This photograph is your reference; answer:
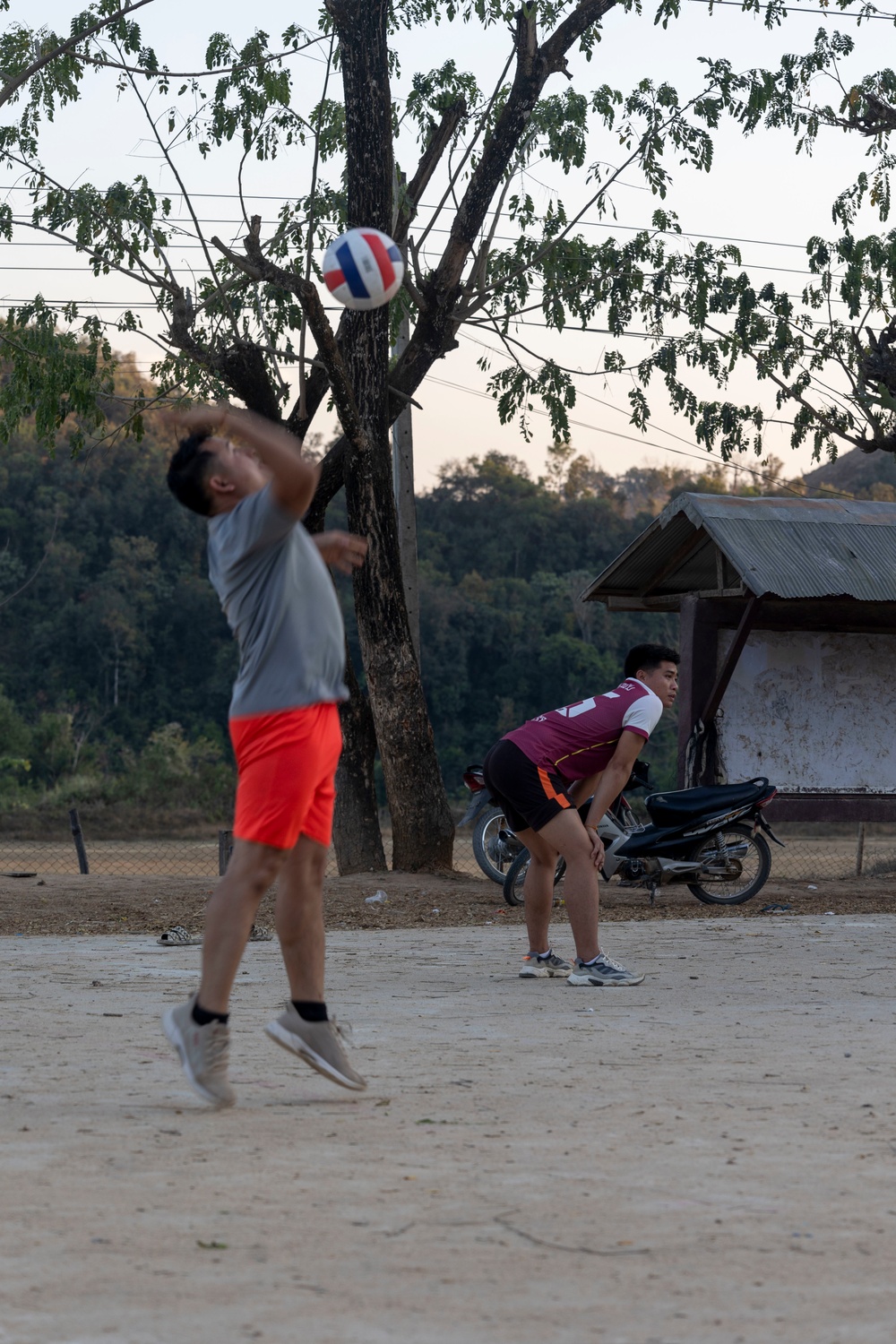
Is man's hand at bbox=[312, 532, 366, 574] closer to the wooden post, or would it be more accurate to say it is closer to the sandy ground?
the sandy ground

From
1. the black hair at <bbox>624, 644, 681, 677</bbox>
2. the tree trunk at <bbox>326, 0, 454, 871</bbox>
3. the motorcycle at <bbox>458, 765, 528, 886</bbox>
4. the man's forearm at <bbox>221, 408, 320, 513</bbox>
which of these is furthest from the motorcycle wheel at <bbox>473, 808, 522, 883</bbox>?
the man's forearm at <bbox>221, 408, 320, 513</bbox>

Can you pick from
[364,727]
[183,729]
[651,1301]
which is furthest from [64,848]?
[651,1301]

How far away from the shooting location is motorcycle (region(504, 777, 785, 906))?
41.3ft

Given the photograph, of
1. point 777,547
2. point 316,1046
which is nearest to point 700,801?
point 777,547

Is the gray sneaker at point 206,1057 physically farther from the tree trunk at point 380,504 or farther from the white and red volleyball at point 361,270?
the tree trunk at point 380,504

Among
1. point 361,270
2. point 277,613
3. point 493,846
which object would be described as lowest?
point 493,846

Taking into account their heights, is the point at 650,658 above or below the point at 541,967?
above

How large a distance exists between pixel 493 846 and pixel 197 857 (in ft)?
50.0

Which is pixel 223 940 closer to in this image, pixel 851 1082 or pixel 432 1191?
pixel 432 1191

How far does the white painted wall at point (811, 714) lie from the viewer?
47.0 ft

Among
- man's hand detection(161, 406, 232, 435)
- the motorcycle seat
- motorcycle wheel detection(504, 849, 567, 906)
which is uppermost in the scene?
man's hand detection(161, 406, 232, 435)

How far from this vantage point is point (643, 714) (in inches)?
282

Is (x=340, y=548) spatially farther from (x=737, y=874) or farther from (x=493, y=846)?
(x=493, y=846)

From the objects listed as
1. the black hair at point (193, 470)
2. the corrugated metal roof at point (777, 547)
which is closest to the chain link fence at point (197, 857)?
the corrugated metal roof at point (777, 547)
